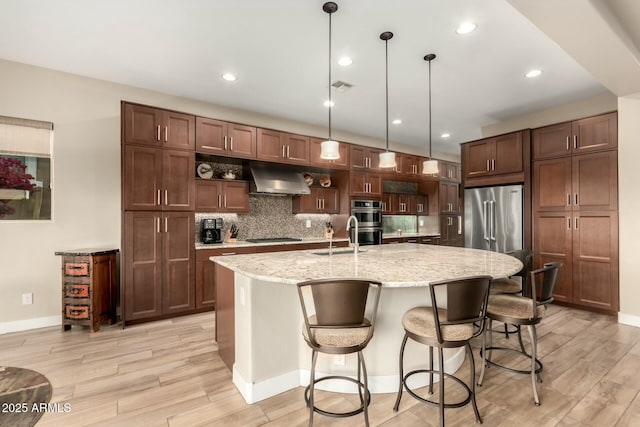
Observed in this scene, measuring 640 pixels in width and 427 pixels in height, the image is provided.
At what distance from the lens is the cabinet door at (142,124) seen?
3586 millimetres

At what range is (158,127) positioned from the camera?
12.4 feet

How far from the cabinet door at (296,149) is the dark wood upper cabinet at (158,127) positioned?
1.40 m

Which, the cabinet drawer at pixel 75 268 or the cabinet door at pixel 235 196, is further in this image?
the cabinet door at pixel 235 196

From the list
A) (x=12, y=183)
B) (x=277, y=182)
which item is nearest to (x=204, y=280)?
(x=277, y=182)

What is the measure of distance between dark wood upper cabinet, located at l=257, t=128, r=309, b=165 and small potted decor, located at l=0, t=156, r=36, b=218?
2688mm

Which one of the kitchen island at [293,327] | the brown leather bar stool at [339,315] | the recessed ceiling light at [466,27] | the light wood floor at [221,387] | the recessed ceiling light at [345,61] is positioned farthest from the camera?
the recessed ceiling light at [345,61]

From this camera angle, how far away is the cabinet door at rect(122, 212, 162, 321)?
11.7 ft

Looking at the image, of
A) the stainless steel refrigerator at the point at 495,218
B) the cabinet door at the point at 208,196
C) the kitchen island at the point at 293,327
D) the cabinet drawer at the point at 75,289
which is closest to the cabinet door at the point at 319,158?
the cabinet door at the point at 208,196

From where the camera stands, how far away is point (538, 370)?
2.27 m

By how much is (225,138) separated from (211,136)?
193 mm

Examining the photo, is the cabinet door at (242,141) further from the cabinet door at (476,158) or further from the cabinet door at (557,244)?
the cabinet door at (557,244)

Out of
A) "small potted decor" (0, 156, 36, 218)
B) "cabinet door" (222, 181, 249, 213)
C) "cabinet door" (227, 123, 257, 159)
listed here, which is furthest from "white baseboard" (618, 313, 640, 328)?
"small potted decor" (0, 156, 36, 218)

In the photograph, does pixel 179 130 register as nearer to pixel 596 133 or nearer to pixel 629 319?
pixel 596 133

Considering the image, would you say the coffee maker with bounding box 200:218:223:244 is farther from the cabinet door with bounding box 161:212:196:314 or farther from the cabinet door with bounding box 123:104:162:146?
the cabinet door with bounding box 123:104:162:146
